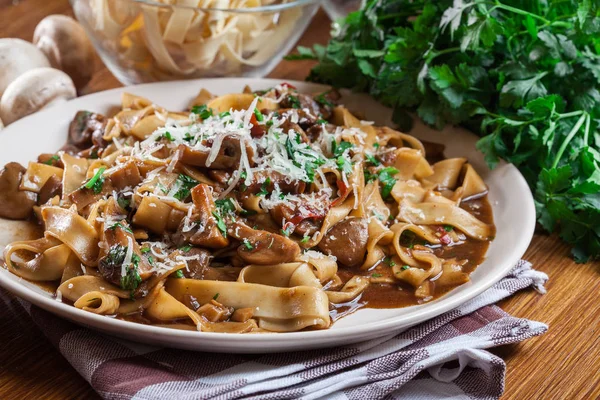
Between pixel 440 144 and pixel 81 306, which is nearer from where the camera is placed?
pixel 81 306

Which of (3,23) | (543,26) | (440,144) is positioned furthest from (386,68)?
(3,23)

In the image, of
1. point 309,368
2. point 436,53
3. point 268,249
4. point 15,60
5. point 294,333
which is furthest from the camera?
point 15,60

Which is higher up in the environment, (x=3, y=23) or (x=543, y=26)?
(x=543, y=26)

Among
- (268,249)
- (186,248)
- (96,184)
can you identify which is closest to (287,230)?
(268,249)

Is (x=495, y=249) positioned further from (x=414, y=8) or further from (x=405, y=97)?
(x=414, y=8)

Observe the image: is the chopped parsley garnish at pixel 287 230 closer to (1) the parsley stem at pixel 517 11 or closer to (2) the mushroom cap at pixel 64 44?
(1) the parsley stem at pixel 517 11

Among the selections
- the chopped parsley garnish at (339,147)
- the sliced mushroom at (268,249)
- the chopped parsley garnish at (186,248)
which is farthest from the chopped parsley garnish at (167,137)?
the chopped parsley garnish at (339,147)

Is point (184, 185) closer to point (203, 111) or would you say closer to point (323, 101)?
point (203, 111)

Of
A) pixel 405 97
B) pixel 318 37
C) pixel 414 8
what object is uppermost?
pixel 414 8
